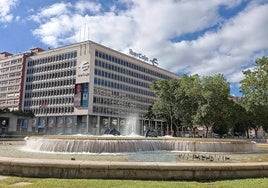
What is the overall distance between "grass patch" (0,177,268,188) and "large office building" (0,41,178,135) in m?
81.6

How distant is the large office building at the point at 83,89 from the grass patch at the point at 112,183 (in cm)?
8161

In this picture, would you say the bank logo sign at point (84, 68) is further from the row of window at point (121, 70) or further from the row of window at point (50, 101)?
the row of window at point (50, 101)

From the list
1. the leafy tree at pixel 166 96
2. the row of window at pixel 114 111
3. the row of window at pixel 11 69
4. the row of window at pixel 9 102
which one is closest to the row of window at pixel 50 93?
the row of window at pixel 9 102

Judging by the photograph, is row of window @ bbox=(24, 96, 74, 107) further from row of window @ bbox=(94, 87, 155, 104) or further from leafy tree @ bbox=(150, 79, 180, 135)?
leafy tree @ bbox=(150, 79, 180, 135)

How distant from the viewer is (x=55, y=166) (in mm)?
10555

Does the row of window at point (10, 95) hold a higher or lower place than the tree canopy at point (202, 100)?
higher

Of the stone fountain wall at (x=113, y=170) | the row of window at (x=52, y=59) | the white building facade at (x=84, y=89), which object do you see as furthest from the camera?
the row of window at (x=52, y=59)

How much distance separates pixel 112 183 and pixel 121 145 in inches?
617

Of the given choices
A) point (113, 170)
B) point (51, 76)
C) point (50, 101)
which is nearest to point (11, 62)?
point (51, 76)

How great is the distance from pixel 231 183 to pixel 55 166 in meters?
6.04

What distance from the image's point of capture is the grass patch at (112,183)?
30.3 ft

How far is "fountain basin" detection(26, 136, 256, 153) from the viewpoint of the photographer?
24.2m

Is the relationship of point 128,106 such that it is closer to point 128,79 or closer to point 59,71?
point 128,79

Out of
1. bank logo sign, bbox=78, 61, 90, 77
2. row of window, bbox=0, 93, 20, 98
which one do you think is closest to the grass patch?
bank logo sign, bbox=78, 61, 90, 77
